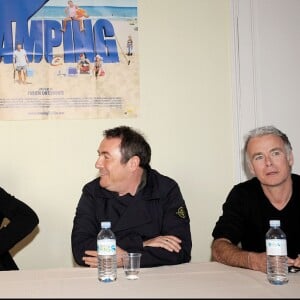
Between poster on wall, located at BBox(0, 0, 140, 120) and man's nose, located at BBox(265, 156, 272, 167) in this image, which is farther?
poster on wall, located at BBox(0, 0, 140, 120)

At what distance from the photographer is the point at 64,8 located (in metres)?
2.99

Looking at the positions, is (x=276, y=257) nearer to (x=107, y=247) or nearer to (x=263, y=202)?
(x=263, y=202)

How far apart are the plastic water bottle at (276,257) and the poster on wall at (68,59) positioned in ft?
4.77

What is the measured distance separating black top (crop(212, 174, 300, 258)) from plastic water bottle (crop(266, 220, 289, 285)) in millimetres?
419

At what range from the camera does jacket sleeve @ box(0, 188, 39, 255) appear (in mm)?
2533

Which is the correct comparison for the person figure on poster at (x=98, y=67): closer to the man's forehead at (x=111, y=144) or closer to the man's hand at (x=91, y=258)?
the man's forehead at (x=111, y=144)

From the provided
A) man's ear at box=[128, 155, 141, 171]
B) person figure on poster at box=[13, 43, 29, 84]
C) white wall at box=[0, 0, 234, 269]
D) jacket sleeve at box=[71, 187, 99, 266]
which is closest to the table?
jacket sleeve at box=[71, 187, 99, 266]

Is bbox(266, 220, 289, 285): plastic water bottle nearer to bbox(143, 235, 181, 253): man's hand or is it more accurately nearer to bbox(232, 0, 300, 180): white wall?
bbox(143, 235, 181, 253): man's hand

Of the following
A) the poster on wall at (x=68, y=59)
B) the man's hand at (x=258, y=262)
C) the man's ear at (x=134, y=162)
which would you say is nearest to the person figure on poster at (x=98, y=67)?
the poster on wall at (x=68, y=59)

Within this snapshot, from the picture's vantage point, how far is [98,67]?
3.01 m

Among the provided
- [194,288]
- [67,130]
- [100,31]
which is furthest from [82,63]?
[194,288]

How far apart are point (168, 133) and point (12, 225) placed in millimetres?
1143

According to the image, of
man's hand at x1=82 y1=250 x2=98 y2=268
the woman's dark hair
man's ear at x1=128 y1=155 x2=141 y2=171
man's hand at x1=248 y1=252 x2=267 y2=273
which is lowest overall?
man's hand at x1=82 y1=250 x2=98 y2=268

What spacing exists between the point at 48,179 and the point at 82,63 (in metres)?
0.78
